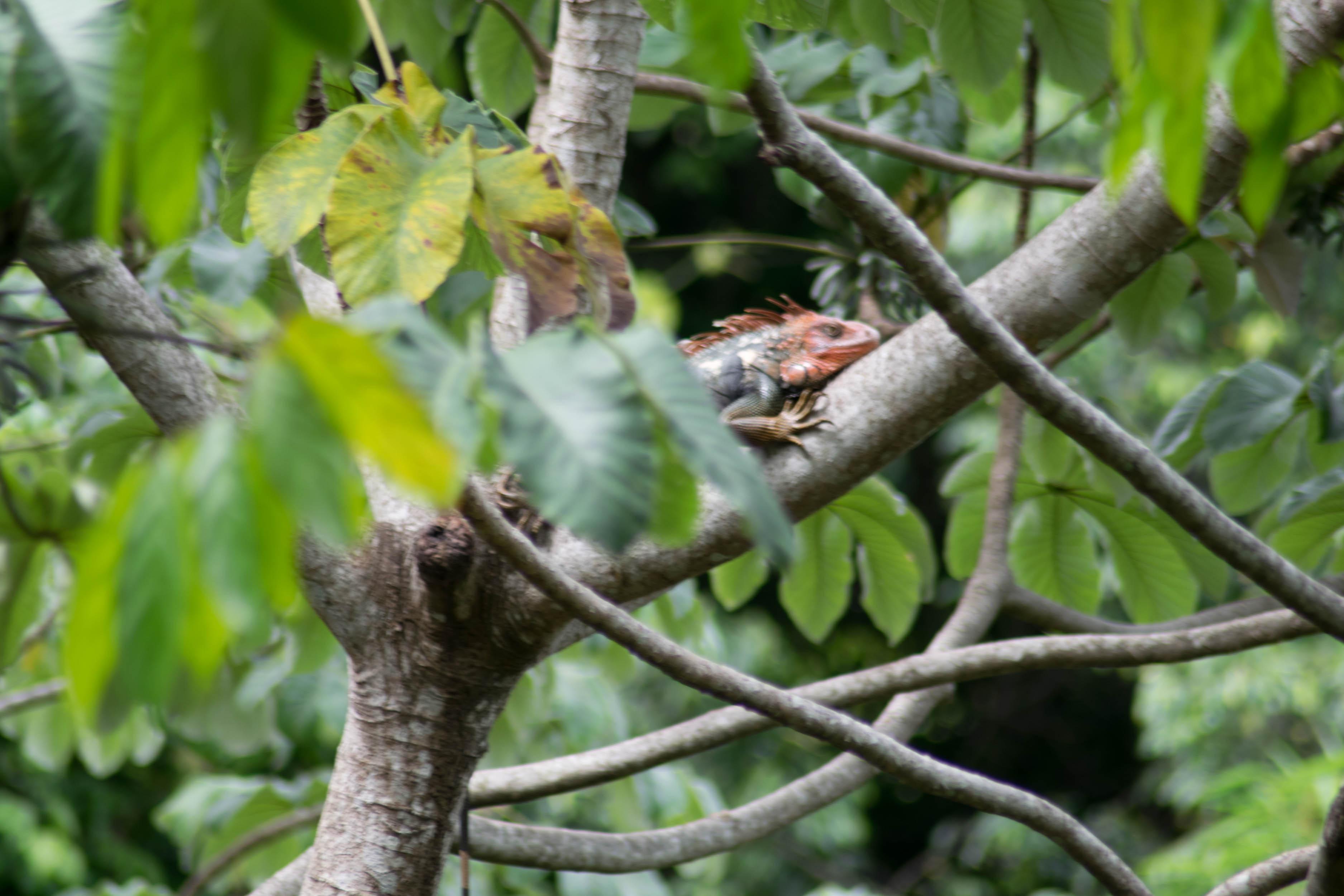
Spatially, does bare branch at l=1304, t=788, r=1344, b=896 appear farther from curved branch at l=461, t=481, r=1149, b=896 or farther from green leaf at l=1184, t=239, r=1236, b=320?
green leaf at l=1184, t=239, r=1236, b=320

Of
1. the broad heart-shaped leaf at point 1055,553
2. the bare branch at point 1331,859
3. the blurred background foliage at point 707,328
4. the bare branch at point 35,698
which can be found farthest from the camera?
the bare branch at point 35,698

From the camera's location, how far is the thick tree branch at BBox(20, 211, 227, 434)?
102 centimetres

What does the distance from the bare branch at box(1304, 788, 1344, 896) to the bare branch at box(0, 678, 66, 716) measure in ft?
6.22

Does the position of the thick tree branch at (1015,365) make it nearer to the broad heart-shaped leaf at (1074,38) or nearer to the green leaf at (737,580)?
the broad heart-shaped leaf at (1074,38)

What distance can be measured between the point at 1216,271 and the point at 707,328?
182 inches

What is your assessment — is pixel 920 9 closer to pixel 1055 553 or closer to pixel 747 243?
pixel 747 243

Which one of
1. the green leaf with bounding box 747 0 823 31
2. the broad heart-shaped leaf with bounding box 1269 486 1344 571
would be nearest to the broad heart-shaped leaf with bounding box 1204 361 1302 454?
the broad heart-shaped leaf with bounding box 1269 486 1344 571

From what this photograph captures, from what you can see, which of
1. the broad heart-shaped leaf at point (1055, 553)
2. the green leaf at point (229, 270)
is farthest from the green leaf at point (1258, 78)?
the broad heart-shaped leaf at point (1055, 553)

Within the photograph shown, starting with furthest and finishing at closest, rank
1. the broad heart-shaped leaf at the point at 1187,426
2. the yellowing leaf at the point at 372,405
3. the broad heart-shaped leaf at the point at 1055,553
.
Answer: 1. the broad heart-shaped leaf at the point at 1055,553
2. the broad heart-shaped leaf at the point at 1187,426
3. the yellowing leaf at the point at 372,405

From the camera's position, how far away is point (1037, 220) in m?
4.57

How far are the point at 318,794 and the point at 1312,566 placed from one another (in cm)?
171

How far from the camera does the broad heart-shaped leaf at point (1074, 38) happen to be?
1583 millimetres

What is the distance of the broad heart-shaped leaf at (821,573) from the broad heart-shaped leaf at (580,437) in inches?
48.1

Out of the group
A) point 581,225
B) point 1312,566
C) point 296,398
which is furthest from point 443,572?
point 1312,566
